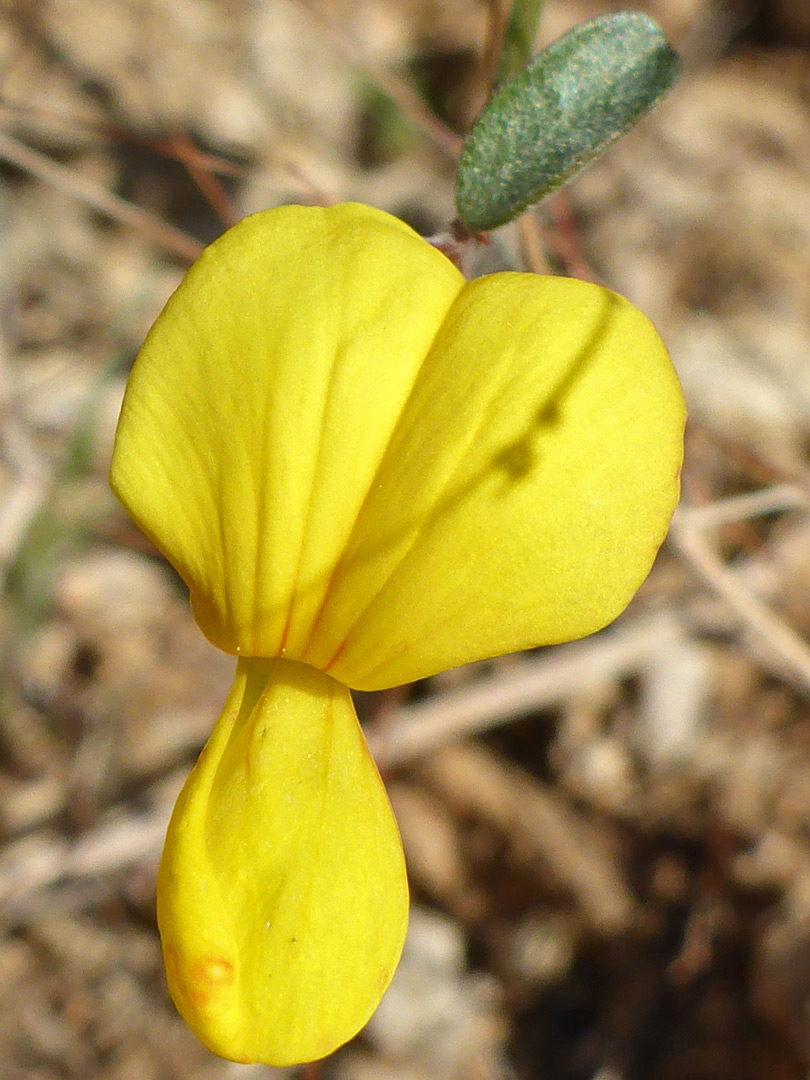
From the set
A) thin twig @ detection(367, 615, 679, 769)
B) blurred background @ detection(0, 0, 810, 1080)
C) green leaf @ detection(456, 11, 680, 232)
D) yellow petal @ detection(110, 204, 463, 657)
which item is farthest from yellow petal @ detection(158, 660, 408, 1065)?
thin twig @ detection(367, 615, 679, 769)

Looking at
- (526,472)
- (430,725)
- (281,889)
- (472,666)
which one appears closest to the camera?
(526,472)

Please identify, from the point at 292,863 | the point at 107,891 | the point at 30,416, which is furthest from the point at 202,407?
the point at 30,416

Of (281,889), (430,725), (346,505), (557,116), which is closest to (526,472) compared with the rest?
(346,505)

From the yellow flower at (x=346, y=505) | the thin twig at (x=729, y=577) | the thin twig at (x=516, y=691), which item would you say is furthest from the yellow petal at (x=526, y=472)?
the thin twig at (x=516, y=691)

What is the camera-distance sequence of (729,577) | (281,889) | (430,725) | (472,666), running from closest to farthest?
(281,889) < (729,577) < (430,725) < (472,666)

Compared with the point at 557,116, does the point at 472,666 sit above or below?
below

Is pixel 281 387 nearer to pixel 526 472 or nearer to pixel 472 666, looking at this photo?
pixel 526 472

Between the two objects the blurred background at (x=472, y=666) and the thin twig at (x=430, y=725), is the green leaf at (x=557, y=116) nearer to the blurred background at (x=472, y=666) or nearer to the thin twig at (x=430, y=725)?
the blurred background at (x=472, y=666)

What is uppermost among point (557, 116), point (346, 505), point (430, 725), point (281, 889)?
point (557, 116)

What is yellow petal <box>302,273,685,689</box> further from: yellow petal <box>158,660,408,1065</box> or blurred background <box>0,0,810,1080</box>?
blurred background <box>0,0,810,1080</box>
